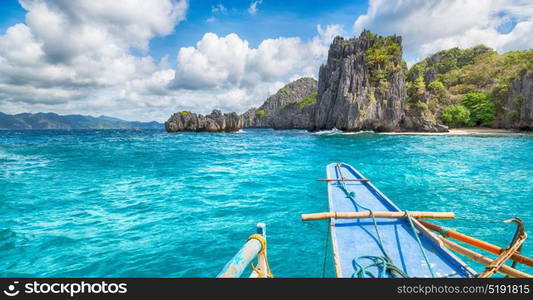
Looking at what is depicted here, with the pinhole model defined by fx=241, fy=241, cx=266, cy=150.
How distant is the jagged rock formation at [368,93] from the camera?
255ft

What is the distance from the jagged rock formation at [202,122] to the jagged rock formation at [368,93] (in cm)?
4063

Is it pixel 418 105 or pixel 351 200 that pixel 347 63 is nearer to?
pixel 418 105

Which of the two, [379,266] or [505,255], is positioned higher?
[505,255]

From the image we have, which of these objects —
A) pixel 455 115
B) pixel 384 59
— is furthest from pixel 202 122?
pixel 455 115

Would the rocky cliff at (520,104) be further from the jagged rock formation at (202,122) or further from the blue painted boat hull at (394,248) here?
the jagged rock formation at (202,122)

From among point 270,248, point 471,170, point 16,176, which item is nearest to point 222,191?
point 270,248

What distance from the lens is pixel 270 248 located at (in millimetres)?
7543

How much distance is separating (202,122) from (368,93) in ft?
236

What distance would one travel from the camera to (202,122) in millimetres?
112688

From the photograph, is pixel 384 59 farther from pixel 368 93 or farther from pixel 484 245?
pixel 484 245

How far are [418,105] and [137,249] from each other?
91.5 m

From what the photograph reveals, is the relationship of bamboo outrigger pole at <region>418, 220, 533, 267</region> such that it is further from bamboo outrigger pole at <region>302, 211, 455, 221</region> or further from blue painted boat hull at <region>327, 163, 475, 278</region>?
blue painted boat hull at <region>327, 163, 475, 278</region>

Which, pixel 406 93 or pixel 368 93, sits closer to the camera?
pixel 368 93

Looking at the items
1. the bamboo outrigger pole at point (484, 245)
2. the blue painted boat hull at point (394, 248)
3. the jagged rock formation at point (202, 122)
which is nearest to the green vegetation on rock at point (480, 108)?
the jagged rock formation at point (202, 122)
